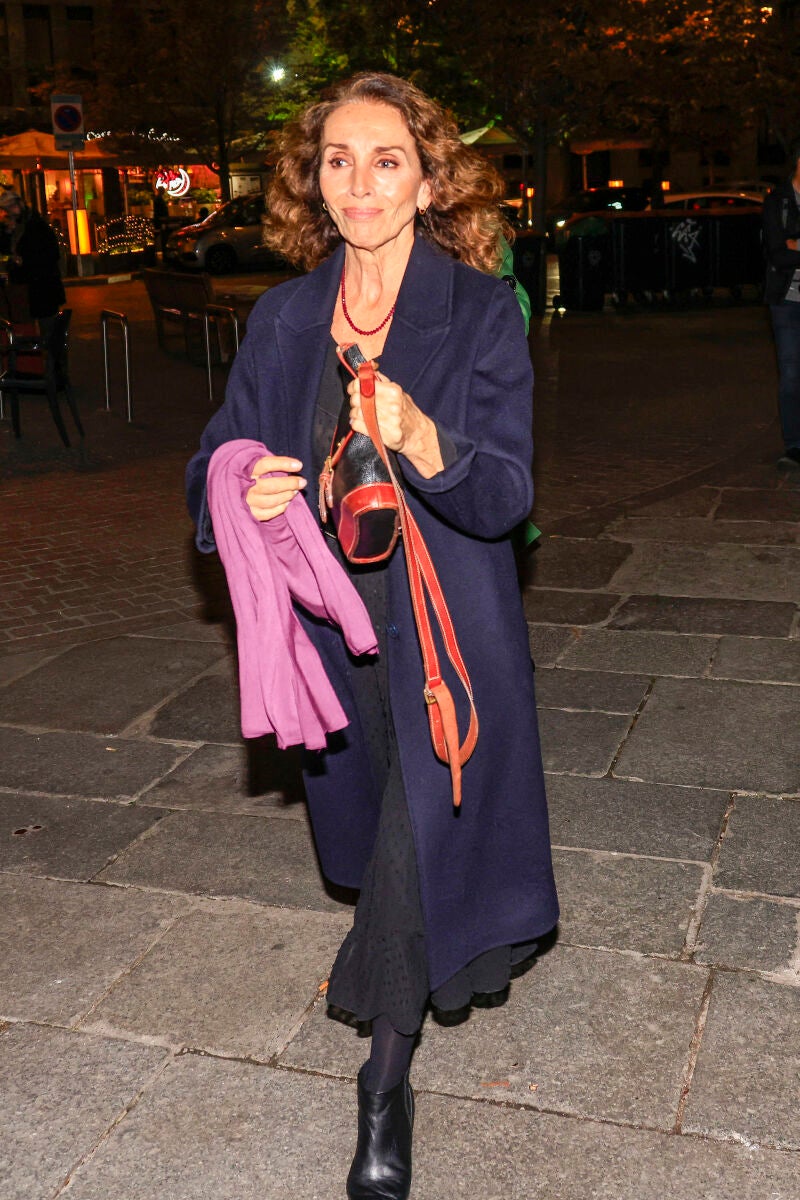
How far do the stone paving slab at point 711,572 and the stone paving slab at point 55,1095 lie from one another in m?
4.05

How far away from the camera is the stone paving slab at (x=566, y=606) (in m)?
6.46

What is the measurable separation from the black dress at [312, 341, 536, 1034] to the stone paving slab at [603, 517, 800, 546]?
490 cm

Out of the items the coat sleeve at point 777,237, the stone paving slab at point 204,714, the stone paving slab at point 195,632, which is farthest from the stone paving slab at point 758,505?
the stone paving slab at point 204,714

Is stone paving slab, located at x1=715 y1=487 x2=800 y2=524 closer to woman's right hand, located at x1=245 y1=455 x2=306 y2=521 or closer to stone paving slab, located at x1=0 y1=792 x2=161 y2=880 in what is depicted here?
stone paving slab, located at x1=0 y1=792 x2=161 y2=880

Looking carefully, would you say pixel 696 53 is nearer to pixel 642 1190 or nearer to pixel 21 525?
pixel 21 525

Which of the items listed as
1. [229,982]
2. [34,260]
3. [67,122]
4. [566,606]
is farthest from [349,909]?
[67,122]

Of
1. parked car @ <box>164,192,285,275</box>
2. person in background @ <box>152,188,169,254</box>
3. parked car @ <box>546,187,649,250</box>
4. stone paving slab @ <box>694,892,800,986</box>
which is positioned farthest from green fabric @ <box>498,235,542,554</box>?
parked car @ <box>546,187,649,250</box>

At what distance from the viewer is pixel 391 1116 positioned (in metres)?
2.90

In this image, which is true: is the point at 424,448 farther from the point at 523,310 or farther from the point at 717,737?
the point at 717,737

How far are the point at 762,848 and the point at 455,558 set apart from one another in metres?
1.88

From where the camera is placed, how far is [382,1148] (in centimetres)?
286

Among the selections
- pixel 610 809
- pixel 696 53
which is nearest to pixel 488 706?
pixel 610 809

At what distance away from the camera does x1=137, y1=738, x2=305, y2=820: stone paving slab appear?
4699 millimetres

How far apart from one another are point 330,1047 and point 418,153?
2005 millimetres
